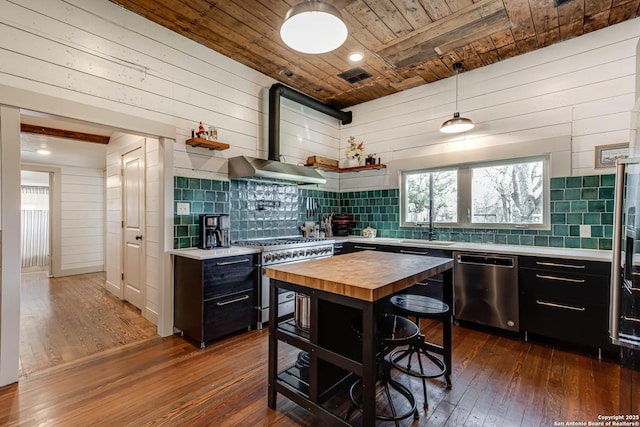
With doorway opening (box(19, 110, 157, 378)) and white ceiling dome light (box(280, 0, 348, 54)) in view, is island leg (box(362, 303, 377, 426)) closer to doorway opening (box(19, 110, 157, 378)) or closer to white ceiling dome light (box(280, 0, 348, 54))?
white ceiling dome light (box(280, 0, 348, 54))

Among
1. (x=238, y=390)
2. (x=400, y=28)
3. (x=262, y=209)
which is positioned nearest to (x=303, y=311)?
(x=238, y=390)

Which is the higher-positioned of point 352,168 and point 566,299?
point 352,168

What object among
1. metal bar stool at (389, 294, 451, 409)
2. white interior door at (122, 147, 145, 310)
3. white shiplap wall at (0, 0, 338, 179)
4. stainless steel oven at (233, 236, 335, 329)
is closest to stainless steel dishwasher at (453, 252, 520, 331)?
metal bar stool at (389, 294, 451, 409)

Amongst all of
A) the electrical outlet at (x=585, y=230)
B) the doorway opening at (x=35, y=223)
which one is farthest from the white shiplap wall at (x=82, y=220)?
the electrical outlet at (x=585, y=230)

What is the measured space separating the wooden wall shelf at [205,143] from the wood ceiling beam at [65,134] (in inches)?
109

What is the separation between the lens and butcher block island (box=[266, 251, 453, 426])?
4.74 ft

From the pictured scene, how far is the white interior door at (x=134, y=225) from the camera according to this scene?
361 cm

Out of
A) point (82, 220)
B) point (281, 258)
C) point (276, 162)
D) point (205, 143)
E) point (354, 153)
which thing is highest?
point (354, 153)

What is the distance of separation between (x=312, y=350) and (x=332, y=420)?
1.18 feet

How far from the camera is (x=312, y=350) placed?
1681 millimetres

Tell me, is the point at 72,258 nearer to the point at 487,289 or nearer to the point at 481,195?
the point at 487,289

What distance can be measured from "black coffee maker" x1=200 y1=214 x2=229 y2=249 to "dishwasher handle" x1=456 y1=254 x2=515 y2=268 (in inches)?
103

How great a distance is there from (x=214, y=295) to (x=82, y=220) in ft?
17.4

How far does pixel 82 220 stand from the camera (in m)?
6.20
